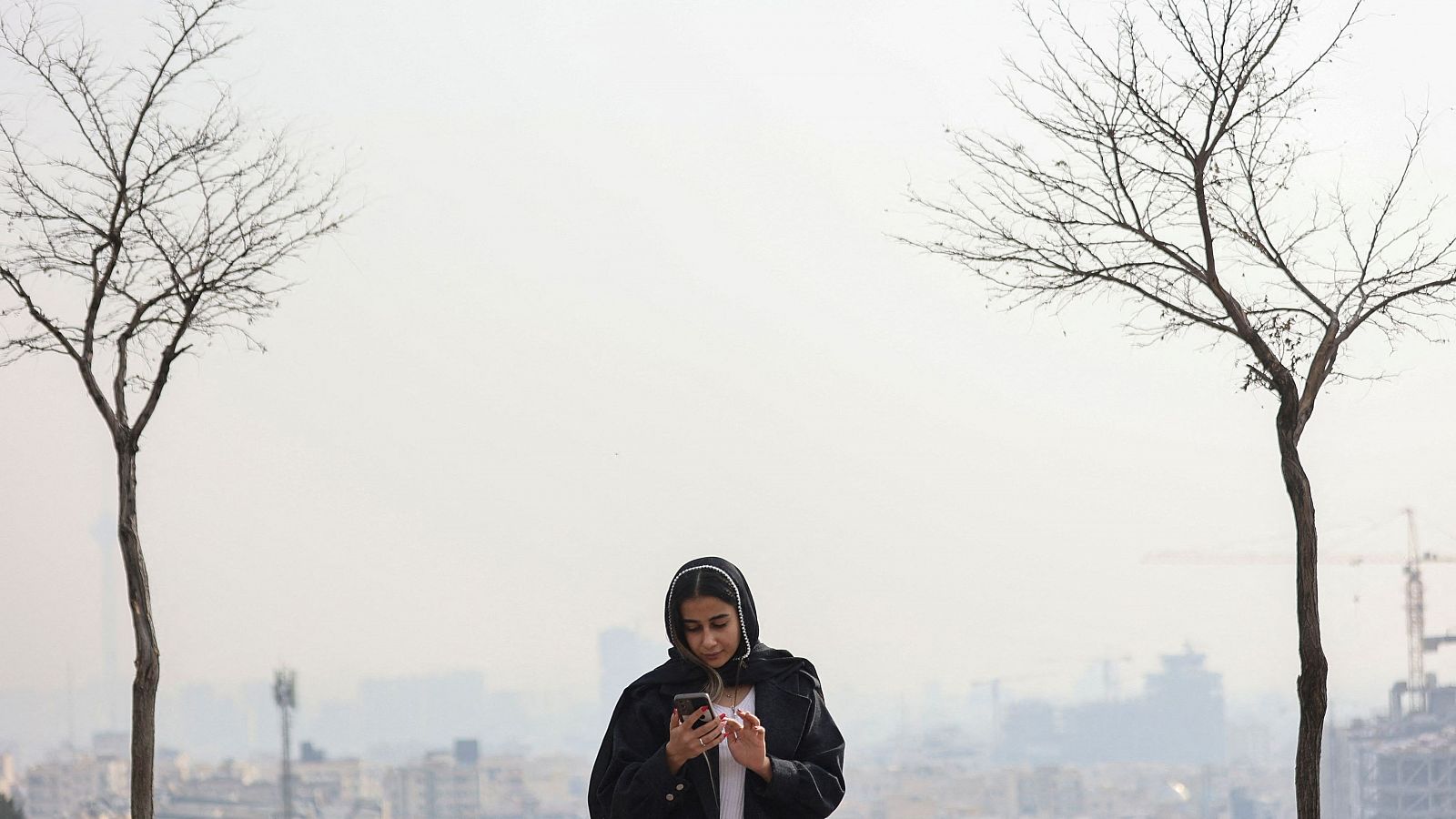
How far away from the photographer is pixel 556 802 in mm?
58688

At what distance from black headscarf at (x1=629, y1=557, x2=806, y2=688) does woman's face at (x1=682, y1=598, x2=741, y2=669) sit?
25mm

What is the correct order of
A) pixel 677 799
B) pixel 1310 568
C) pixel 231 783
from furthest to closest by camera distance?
pixel 231 783, pixel 1310 568, pixel 677 799

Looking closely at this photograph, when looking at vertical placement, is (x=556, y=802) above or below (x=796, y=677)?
below

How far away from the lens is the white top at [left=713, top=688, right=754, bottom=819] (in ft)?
12.1

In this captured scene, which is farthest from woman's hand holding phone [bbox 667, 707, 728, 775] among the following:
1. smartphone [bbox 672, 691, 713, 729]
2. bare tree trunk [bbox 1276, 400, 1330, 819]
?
bare tree trunk [bbox 1276, 400, 1330, 819]

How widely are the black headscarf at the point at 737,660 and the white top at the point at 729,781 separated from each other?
0.08 m

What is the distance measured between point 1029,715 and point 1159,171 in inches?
3220

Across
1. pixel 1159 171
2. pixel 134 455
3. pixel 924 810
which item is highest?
pixel 1159 171


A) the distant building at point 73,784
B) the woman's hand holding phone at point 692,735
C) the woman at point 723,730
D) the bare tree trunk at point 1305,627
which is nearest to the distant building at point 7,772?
the distant building at point 73,784

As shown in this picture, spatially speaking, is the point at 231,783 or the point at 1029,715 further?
the point at 1029,715

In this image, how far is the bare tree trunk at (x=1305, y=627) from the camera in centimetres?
730

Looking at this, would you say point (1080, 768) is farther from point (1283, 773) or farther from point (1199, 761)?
point (1283, 773)

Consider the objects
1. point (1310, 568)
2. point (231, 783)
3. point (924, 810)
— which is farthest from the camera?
point (924, 810)

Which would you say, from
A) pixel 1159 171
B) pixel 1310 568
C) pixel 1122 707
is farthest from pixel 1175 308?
pixel 1122 707
